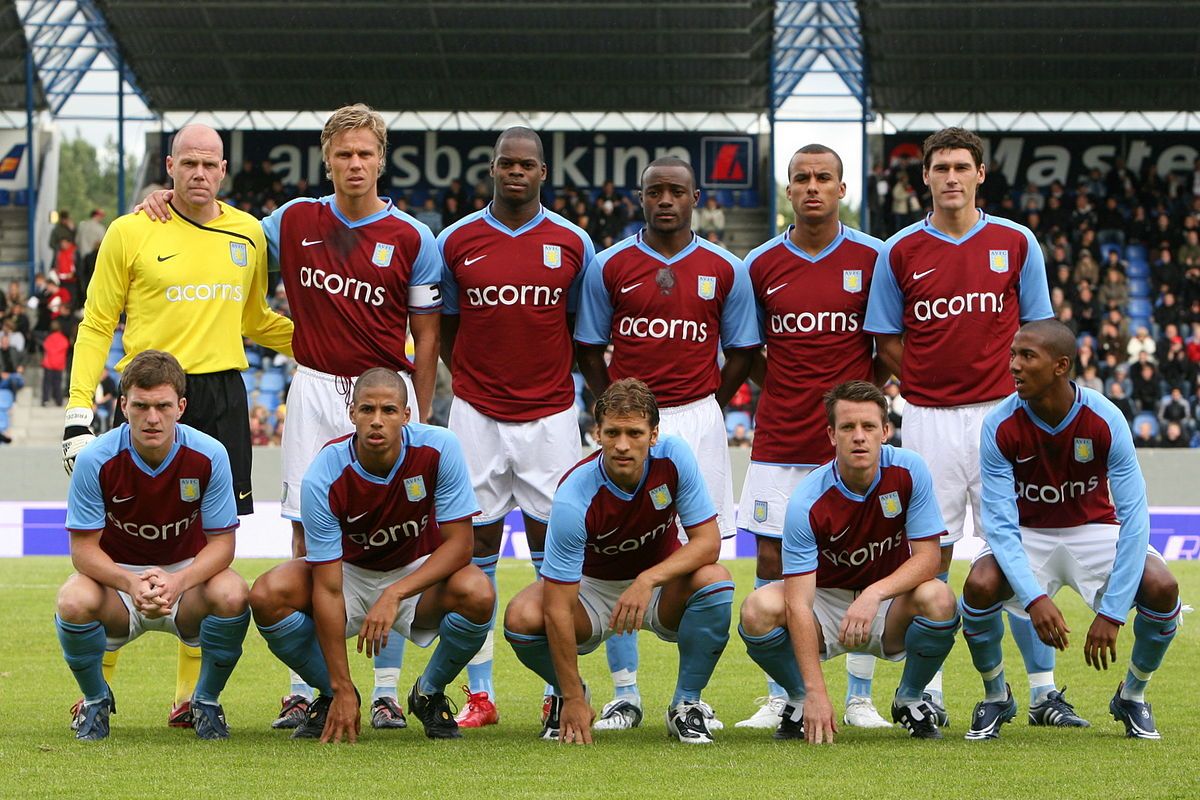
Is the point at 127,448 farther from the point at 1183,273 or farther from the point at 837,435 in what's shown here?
the point at 1183,273

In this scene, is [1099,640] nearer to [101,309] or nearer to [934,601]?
[934,601]

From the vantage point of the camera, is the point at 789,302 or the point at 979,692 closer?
the point at 789,302

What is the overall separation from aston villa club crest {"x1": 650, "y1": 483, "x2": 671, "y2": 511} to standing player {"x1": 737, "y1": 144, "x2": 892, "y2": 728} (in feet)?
2.77

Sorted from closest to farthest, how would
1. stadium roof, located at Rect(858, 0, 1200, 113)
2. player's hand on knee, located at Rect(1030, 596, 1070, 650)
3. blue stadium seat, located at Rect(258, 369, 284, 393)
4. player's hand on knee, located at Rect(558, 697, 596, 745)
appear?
player's hand on knee, located at Rect(1030, 596, 1070, 650) < player's hand on knee, located at Rect(558, 697, 596, 745) < blue stadium seat, located at Rect(258, 369, 284, 393) < stadium roof, located at Rect(858, 0, 1200, 113)

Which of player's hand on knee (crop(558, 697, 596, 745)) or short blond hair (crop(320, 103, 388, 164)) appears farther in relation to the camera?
short blond hair (crop(320, 103, 388, 164))

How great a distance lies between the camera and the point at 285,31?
77.2 ft

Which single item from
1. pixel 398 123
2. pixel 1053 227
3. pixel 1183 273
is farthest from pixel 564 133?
pixel 1183 273

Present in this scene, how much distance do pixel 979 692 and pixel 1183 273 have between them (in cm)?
1822

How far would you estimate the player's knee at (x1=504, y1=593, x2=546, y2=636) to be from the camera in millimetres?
5453

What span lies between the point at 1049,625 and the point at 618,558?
152 centimetres

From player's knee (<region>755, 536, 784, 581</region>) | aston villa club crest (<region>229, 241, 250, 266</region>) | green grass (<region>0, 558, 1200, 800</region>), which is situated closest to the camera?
green grass (<region>0, 558, 1200, 800</region>)

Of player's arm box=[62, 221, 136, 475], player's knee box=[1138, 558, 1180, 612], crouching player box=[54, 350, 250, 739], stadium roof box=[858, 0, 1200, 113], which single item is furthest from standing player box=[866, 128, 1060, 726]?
stadium roof box=[858, 0, 1200, 113]

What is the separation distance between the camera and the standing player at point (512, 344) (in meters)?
6.21

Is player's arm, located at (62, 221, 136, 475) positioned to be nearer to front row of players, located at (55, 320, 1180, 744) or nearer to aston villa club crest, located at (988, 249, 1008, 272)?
front row of players, located at (55, 320, 1180, 744)
